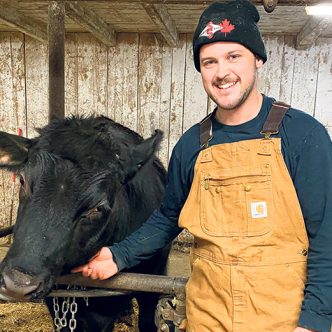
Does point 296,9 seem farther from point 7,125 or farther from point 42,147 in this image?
point 7,125

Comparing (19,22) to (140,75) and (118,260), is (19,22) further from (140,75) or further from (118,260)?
(118,260)

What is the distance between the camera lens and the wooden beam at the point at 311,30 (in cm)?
432

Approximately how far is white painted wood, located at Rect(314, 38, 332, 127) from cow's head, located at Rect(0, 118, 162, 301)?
3.63 metres

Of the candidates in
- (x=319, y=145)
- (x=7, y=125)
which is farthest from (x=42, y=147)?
(x=7, y=125)

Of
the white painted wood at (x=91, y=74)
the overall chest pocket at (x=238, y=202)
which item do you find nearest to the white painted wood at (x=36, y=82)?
the white painted wood at (x=91, y=74)

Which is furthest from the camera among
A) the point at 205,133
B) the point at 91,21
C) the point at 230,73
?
the point at 91,21

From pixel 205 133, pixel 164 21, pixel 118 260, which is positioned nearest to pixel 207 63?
pixel 205 133

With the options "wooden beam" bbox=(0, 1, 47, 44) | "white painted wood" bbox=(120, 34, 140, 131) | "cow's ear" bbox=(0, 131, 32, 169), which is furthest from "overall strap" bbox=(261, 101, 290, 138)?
"white painted wood" bbox=(120, 34, 140, 131)

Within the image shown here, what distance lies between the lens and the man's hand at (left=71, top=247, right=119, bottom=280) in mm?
2041

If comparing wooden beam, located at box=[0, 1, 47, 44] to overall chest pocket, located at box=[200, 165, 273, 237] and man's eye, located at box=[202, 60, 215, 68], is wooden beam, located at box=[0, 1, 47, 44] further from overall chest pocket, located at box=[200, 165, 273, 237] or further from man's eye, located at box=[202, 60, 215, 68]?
overall chest pocket, located at box=[200, 165, 273, 237]

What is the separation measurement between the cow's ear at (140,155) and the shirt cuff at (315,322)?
1103 millimetres

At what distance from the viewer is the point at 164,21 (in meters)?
4.25

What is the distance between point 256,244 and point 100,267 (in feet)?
2.56

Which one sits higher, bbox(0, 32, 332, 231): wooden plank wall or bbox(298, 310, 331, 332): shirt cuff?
bbox(0, 32, 332, 231): wooden plank wall
